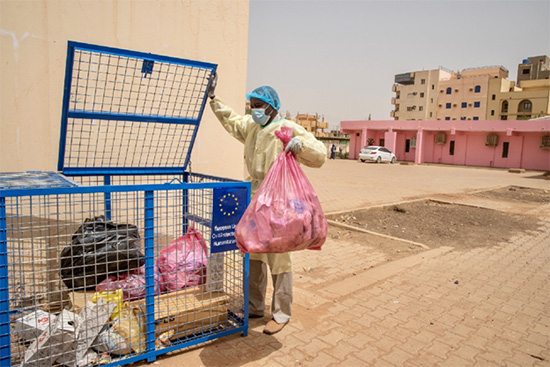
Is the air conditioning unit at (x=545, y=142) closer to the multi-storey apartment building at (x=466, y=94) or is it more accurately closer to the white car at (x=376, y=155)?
the white car at (x=376, y=155)

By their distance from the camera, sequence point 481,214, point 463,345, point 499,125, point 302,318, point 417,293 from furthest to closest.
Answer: point 499,125 → point 481,214 → point 417,293 → point 302,318 → point 463,345

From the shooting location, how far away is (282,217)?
2445 mm

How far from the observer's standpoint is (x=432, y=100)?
199 ft

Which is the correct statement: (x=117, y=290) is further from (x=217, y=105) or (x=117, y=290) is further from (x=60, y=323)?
(x=217, y=105)

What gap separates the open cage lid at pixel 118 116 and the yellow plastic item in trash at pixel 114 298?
116 cm

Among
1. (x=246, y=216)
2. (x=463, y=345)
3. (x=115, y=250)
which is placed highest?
(x=246, y=216)

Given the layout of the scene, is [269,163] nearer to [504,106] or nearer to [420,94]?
[504,106]

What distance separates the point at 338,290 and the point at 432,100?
6292 cm

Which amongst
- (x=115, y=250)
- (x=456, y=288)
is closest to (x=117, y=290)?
(x=115, y=250)

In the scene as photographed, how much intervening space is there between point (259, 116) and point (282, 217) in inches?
38.0

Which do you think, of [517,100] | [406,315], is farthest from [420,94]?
[406,315]

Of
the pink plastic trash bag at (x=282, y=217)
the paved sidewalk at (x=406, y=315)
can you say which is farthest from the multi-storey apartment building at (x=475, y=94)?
the pink plastic trash bag at (x=282, y=217)

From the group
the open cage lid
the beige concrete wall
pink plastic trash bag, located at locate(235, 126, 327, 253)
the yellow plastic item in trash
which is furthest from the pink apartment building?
the yellow plastic item in trash

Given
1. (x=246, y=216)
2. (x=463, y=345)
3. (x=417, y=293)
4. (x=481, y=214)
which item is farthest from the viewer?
(x=481, y=214)
